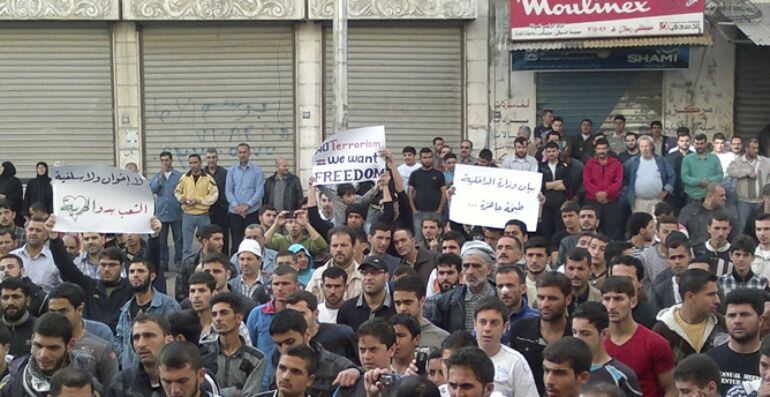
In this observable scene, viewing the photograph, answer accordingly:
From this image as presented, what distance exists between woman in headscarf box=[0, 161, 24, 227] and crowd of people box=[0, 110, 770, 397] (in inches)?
193

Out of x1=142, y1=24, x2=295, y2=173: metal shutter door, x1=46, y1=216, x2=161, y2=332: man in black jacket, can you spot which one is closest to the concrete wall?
x1=142, y1=24, x2=295, y2=173: metal shutter door

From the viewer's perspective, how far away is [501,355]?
24.5ft

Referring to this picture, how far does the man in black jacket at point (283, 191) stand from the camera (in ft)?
58.8

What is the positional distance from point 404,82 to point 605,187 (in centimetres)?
594

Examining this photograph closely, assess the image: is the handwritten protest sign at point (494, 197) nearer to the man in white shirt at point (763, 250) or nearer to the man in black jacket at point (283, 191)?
the man in white shirt at point (763, 250)

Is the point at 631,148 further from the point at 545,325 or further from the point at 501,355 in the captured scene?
the point at 501,355

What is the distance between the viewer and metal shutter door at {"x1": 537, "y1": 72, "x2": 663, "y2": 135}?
68.9 feet

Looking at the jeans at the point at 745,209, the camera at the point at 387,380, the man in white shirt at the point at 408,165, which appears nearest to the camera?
the camera at the point at 387,380

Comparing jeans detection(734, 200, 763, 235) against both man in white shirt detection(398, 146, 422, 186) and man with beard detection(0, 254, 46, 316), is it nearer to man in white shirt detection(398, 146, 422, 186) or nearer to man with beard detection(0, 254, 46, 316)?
man in white shirt detection(398, 146, 422, 186)

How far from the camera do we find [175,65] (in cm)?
2175

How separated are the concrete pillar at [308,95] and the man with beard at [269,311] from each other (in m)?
12.1

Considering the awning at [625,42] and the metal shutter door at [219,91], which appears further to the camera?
the metal shutter door at [219,91]

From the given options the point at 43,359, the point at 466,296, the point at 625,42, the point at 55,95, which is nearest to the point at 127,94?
the point at 55,95

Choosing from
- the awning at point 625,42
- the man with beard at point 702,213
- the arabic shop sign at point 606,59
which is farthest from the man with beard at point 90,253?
the arabic shop sign at point 606,59
